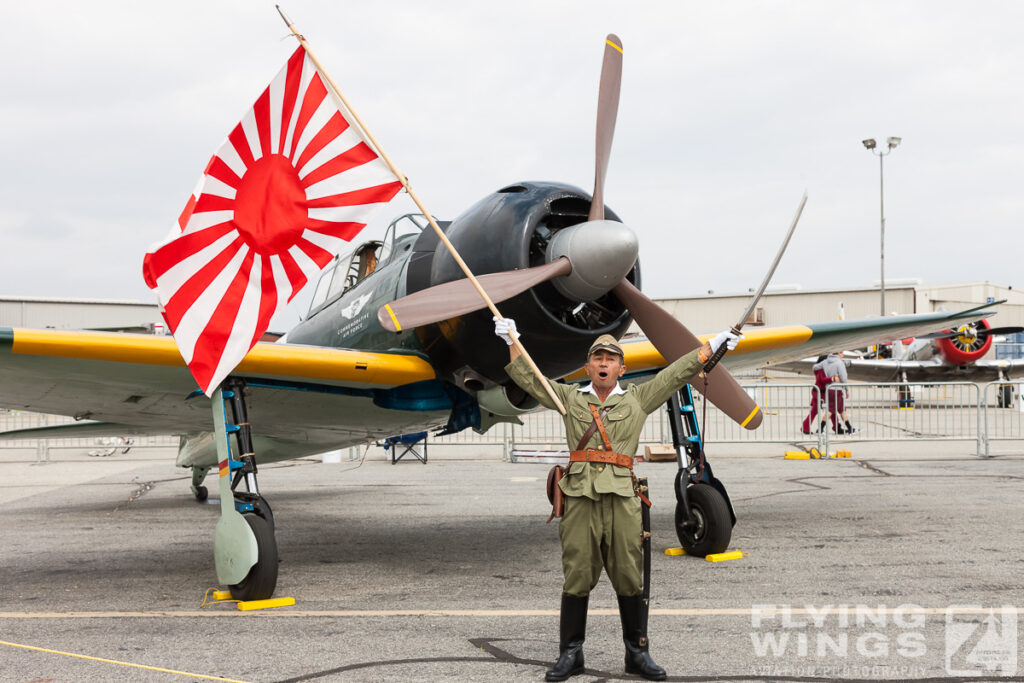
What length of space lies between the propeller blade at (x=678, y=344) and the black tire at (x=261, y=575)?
8.50 ft

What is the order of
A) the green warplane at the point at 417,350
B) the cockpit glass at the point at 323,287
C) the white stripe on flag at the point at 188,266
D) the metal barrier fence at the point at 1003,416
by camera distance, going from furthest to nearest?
the metal barrier fence at the point at 1003,416, the cockpit glass at the point at 323,287, the white stripe on flag at the point at 188,266, the green warplane at the point at 417,350

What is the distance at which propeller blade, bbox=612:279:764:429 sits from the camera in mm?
5008

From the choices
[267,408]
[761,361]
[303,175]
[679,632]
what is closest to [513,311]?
[303,175]

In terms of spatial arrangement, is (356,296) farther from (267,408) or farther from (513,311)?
(513,311)

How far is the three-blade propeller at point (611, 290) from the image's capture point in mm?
4449

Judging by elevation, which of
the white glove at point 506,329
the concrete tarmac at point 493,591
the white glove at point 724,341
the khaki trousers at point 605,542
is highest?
the white glove at point 506,329

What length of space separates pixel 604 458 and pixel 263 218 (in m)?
2.75

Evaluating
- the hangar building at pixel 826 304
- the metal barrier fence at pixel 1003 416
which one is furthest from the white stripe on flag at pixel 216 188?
the hangar building at pixel 826 304

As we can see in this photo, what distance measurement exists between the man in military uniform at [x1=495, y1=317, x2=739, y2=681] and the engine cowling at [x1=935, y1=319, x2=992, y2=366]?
29802mm

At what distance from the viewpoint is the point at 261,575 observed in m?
4.98

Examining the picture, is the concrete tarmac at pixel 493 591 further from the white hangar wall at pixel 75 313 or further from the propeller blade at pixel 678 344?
the white hangar wall at pixel 75 313

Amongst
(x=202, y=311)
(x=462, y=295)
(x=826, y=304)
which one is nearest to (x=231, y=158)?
(x=202, y=311)

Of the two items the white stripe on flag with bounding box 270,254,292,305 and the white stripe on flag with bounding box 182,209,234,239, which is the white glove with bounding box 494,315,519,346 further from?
the white stripe on flag with bounding box 182,209,234,239

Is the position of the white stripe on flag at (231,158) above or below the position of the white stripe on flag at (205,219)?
above
